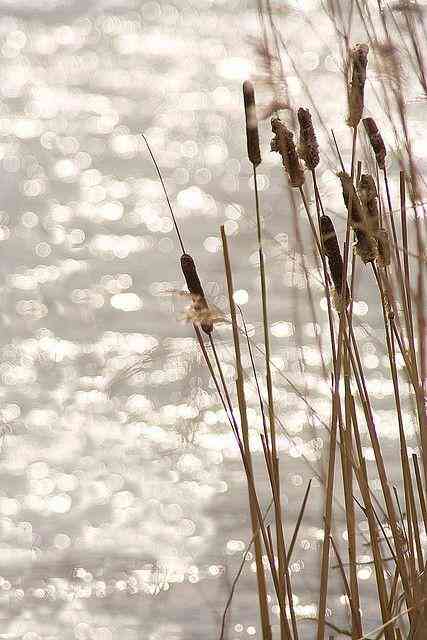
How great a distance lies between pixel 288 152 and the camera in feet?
1.90

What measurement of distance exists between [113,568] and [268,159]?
1.97 metres

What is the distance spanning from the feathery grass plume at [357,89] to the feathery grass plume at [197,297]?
0.35 feet

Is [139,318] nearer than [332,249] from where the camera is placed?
No

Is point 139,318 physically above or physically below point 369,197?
above

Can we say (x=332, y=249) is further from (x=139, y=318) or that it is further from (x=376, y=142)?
(x=139, y=318)

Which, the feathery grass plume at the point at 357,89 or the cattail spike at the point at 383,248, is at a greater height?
the feathery grass plume at the point at 357,89

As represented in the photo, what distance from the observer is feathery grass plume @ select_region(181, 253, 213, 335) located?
0.58m

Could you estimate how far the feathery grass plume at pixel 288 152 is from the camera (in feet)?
1.90

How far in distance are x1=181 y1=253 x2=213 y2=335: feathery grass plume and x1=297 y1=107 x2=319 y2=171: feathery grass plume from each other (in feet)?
0.25

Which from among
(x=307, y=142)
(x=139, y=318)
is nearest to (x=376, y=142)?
(x=307, y=142)

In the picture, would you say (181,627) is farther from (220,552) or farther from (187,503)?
(187,503)

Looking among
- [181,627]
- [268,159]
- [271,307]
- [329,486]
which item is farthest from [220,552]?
[268,159]

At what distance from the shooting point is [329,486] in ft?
1.96

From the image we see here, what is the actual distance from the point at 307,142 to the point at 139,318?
228 centimetres
